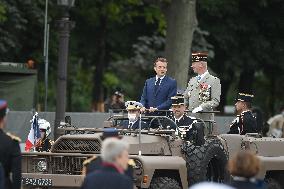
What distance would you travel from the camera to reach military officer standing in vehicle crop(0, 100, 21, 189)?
12141mm

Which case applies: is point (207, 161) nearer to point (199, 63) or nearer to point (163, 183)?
point (163, 183)

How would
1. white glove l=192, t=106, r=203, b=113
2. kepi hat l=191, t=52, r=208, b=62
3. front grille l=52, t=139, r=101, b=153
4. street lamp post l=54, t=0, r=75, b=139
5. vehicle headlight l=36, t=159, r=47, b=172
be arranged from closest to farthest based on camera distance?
front grille l=52, t=139, r=101, b=153 < vehicle headlight l=36, t=159, r=47, b=172 < white glove l=192, t=106, r=203, b=113 < kepi hat l=191, t=52, r=208, b=62 < street lamp post l=54, t=0, r=75, b=139

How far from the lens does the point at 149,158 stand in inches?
617

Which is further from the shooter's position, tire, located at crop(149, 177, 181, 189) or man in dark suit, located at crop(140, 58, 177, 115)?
man in dark suit, located at crop(140, 58, 177, 115)

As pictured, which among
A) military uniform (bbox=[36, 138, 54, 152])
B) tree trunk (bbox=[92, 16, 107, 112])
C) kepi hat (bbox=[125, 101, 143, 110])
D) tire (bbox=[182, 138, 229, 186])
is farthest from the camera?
tree trunk (bbox=[92, 16, 107, 112])

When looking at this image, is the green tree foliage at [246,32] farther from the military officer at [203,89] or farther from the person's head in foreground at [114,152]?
the person's head in foreground at [114,152]

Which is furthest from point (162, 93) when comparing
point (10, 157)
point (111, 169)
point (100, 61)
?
point (100, 61)

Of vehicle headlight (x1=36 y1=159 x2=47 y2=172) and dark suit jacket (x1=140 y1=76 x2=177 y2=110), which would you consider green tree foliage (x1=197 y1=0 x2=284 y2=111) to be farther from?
vehicle headlight (x1=36 y1=159 x2=47 y2=172)

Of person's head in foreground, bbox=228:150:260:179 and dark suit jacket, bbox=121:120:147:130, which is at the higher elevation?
dark suit jacket, bbox=121:120:147:130

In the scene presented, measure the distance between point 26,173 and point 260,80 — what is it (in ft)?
131

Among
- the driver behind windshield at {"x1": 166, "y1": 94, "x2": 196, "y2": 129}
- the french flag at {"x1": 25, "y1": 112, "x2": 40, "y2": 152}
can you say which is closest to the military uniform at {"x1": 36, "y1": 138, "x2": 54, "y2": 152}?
the french flag at {"x1": 25, "y1": 112, "x2": 40, "y2": 152}

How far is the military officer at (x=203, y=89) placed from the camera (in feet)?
59.2

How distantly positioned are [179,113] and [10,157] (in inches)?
214

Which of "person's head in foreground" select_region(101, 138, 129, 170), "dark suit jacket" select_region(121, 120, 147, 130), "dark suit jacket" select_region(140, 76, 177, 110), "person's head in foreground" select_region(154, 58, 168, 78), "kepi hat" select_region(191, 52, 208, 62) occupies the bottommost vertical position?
"person's head in foreground" select_region(101, 138, 129, 170)
